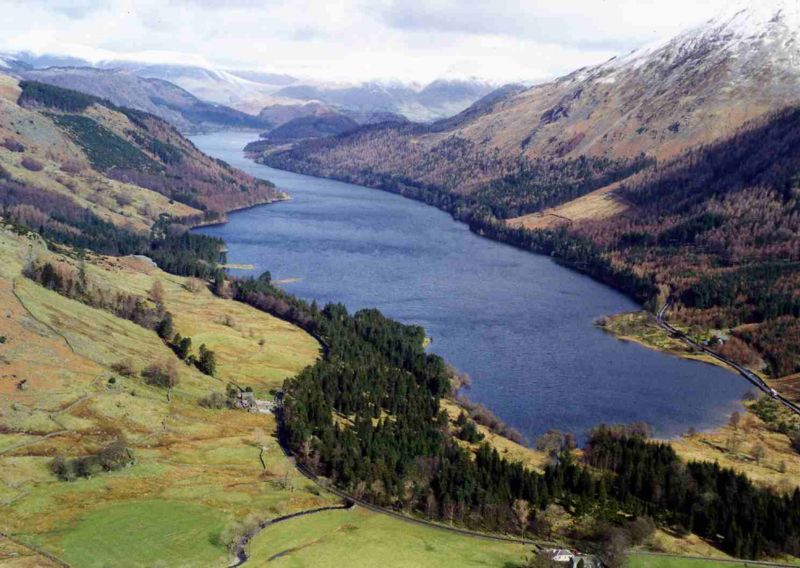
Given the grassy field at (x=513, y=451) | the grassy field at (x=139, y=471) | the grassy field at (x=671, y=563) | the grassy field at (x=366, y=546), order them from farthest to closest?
the grassy field at (x=513, y=451) → the grassy field at (x=671, y=563) → the grassy field at (x=366, y=546) → the grassy field at (x=139, y=471)

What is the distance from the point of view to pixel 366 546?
97.8m

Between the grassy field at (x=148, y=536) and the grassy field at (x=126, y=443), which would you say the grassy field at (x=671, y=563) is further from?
the grassy field at (x=148, y=536)

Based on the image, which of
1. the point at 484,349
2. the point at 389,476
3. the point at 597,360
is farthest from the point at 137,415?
the point at 597,360

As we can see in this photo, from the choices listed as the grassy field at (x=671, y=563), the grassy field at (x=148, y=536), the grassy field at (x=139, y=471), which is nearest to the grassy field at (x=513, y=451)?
the grassy field at (x=139, y=471)


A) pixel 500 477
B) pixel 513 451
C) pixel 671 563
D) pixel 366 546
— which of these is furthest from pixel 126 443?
pixel 671 563

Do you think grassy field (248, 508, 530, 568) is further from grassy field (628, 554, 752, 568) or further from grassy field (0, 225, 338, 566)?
grassy field (628, 554, 752, 568)

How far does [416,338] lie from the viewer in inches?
7741

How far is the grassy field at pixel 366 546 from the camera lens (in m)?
93.5

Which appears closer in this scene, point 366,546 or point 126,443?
point 366,546

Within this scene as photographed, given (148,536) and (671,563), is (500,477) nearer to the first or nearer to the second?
(671,563)

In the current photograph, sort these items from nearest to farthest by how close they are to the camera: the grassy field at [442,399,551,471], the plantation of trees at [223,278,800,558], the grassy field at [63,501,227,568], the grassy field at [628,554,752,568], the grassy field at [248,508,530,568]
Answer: the grassy field at [63,501,227,568] → the grassy field at [248,508,530,568] → the grassy field at [628,554,752,568] → the plantation of trees at [223,278,800,558] → the grassy field at [442,399,551,471]

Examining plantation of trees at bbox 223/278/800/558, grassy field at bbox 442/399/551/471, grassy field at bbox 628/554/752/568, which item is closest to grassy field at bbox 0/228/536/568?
grassy field at bbox 442/399/551/471

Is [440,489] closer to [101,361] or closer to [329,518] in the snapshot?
[329,518]

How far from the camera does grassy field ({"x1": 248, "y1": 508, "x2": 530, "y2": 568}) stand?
93.5 m
